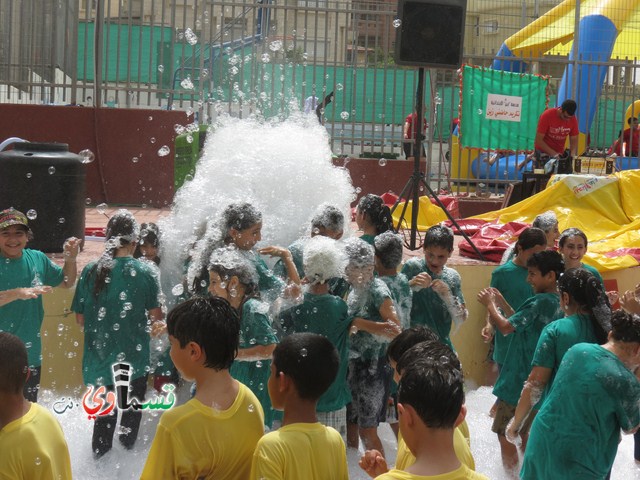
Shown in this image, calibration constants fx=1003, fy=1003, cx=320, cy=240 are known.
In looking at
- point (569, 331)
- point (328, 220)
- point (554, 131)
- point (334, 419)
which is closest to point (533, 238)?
point (328, 220)

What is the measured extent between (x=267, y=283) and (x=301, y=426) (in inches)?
92.1

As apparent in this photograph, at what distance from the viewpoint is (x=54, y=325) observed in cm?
715

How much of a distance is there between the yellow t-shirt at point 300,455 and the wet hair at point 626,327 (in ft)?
5.13

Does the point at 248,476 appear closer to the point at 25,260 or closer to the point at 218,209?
the point at 25,260

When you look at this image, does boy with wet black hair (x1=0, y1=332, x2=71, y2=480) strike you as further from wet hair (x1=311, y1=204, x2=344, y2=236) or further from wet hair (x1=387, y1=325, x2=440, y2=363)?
wet hair (x1=311, y1=204, x2=344, y2=236)

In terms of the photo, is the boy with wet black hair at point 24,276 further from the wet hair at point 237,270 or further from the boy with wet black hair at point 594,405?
the boy with wet black hair at point 594,405

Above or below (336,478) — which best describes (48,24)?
above

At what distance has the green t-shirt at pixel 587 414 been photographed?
4270 millimetres

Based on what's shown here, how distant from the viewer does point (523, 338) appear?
605 cm

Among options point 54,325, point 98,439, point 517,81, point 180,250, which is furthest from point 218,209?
point 517,81

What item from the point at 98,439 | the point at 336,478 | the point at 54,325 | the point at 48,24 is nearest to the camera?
the point at 336,478

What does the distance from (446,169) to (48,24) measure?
17.4 ft

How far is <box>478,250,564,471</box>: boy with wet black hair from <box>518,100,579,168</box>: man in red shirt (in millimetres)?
6748

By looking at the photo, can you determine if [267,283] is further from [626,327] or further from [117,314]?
[626,327]
